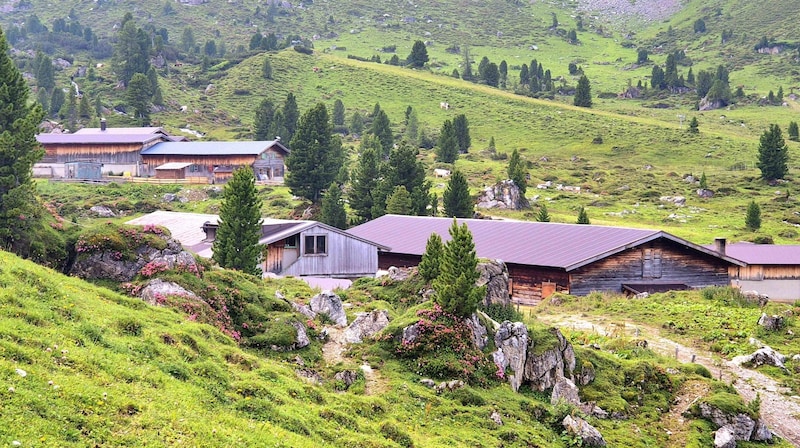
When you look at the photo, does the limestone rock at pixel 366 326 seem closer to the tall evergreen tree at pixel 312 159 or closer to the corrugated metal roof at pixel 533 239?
the corrugated metal roof at pixel 533 239

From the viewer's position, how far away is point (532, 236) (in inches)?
→ 2062

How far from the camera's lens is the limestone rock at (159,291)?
76.4 feet

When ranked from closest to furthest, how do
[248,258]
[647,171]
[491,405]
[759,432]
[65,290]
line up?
[65,290]
[491,405]
[759,432]
[248,258]
[647,171]

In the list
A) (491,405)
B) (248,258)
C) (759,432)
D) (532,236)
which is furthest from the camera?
(532,236)

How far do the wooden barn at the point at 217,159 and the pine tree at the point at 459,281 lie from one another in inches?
3069

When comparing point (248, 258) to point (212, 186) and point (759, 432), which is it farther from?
point (212, 186)

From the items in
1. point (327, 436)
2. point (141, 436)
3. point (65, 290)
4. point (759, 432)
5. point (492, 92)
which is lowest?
point (759, 432)

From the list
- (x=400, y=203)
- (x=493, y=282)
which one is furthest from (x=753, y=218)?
(x=493, y=282)

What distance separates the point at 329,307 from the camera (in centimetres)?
2959

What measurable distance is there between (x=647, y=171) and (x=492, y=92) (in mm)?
76090

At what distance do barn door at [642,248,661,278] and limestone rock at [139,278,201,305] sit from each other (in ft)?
110

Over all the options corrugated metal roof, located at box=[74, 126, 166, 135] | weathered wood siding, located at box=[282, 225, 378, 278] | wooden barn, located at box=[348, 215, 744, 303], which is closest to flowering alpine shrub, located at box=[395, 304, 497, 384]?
wooden barn, located at box=[348, 215, 744, 303]

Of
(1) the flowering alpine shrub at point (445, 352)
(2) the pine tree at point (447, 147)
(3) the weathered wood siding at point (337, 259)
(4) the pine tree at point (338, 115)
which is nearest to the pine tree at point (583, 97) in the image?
(4) the pine tree at point (338, 115)

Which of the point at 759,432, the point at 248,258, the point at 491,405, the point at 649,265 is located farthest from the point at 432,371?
the point at 649,265
